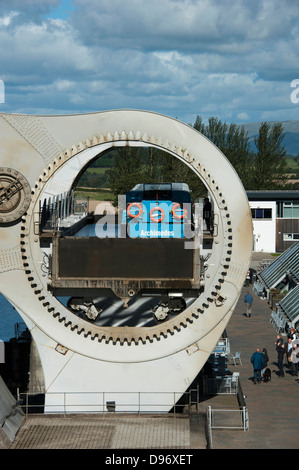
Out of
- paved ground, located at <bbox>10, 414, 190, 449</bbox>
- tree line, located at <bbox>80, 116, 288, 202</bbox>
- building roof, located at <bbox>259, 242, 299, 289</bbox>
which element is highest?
tree line, located at <bbox>80, 116, 288, 202</bbox>

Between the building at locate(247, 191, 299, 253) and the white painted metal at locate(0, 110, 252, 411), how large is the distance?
172 ft

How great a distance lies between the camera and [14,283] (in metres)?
29.5

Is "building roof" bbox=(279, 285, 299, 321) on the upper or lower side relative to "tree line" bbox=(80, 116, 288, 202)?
lower

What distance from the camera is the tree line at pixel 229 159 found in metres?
93.5

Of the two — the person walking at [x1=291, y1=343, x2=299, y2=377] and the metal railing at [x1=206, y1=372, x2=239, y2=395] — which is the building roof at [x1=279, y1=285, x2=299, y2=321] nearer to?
the person walking at [x1=291, y1=343, x2=299, y2=377]

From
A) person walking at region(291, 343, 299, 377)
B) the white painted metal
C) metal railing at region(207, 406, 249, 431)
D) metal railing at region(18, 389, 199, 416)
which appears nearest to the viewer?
metal railing at region(207, 406, 249, 431)

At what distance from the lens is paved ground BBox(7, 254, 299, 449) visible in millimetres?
25188

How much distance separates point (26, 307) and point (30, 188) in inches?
156

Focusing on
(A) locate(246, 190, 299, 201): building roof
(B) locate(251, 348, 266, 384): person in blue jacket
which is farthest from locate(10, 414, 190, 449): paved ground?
(A) locate(246, 190, 299, 201): building roof

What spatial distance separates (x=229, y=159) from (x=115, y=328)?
7922cm

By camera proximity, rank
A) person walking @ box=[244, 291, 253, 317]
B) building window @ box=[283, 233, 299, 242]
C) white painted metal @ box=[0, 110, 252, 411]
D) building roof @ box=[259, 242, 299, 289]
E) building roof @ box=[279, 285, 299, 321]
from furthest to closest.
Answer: building window @ box=[283, 233, 299, 242]
building roof @ box=[259, 242, 299, 289]
person walking @ box=[244, 291, 253, 317]
building roof @ box=[279, 285, 299, 321]
white painted metal @ box=[0, 110, 252, 411]

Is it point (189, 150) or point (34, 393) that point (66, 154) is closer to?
point (189, 150)

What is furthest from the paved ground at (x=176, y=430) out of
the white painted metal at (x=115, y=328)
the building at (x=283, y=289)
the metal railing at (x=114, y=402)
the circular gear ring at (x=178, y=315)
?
the building at (x=283, y=289)

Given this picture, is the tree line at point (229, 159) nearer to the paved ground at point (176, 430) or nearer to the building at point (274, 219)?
the building at point (274, 219)
